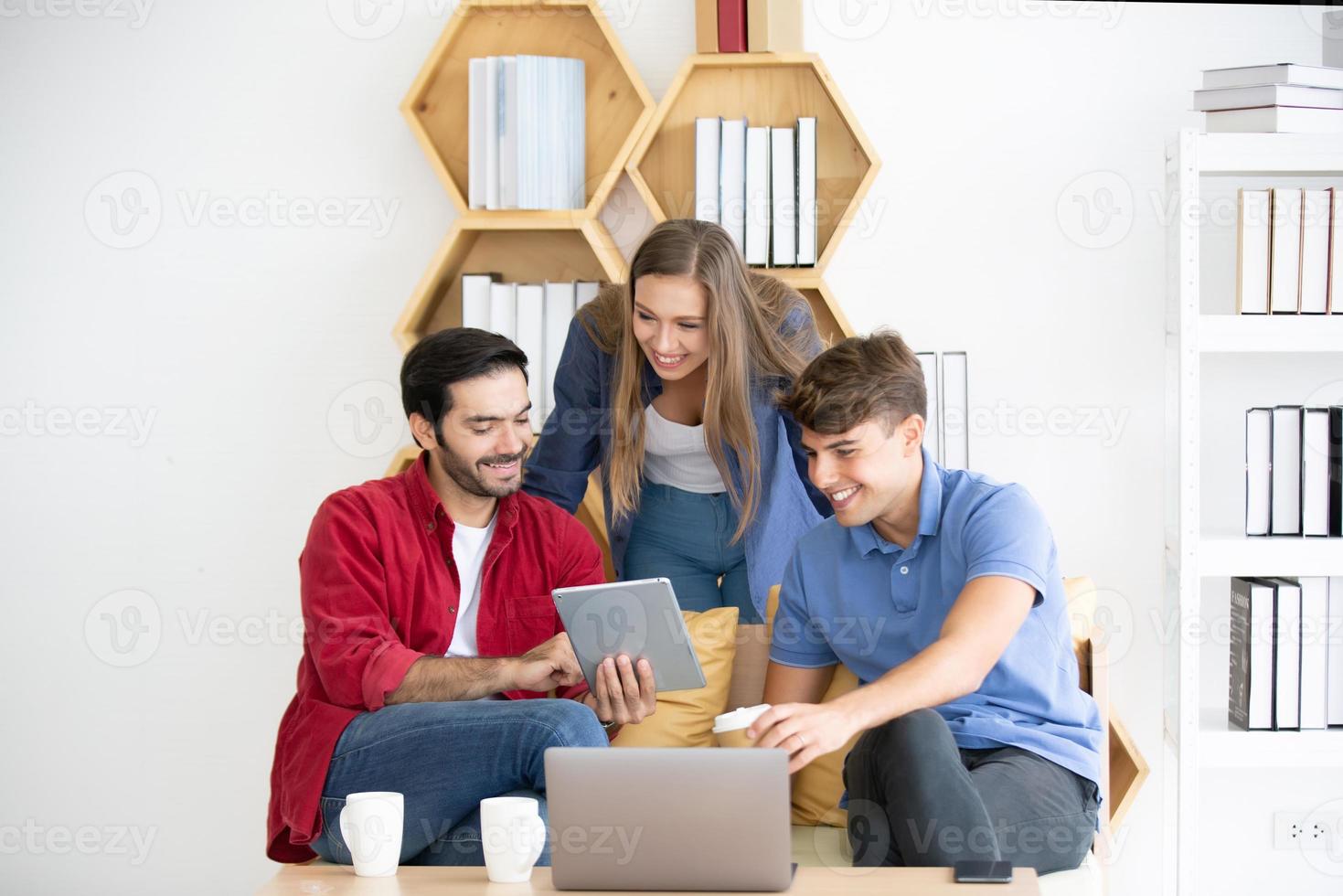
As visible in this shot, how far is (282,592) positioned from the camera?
10.3 feet

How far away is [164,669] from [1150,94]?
2701mm

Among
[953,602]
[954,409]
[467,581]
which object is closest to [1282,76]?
[954,409]

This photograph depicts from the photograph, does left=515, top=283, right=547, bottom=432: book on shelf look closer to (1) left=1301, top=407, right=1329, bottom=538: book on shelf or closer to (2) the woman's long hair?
(2) the woman's long hair

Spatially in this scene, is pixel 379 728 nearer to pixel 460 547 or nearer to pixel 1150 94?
pixel 460 547

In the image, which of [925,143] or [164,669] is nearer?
[925,143]

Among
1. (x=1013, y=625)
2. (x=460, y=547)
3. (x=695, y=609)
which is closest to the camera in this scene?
(x=1013, y=625)

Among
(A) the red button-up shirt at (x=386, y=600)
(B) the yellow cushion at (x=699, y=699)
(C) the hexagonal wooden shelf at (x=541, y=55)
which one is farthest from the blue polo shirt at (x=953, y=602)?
(C) the hexagonal wooden shelf at (x=541, y=55)

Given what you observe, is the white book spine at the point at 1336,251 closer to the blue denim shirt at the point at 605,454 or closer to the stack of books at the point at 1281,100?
the stack of books at the point at 1281,100

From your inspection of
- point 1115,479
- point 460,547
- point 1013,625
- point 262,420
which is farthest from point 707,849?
point 262,420

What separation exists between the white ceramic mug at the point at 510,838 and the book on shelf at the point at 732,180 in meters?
1.55

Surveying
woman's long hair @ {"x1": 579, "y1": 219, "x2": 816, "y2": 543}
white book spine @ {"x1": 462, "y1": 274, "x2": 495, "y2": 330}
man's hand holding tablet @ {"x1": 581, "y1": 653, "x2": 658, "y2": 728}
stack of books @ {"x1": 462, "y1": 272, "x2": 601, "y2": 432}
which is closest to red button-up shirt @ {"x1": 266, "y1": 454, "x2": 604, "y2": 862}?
man's hand holding tablet @ {"x1": 581, "y1": 653, "x2": 658, "y2": 728}

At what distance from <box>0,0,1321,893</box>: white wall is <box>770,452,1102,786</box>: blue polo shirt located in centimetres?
105

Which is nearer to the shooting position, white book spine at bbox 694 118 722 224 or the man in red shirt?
the man in red shirt

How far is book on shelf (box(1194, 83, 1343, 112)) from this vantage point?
2557 mm
